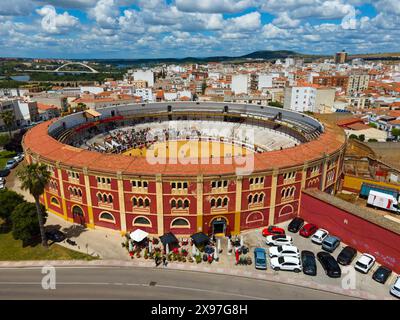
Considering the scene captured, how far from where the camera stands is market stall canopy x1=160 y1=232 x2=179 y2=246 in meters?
41.5

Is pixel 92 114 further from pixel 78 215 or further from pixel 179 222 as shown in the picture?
pixel 179 222

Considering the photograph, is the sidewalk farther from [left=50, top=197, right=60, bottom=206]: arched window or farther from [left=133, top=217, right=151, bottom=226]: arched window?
[left=50, top=197, right=60, bottom=206]: arched window

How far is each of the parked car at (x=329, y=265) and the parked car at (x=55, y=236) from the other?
3671cm

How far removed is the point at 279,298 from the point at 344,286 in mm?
8217

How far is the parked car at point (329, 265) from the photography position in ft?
119

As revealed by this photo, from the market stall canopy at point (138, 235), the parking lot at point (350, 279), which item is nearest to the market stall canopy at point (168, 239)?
the market stall canopy at point (138, 235)

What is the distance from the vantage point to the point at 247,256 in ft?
132

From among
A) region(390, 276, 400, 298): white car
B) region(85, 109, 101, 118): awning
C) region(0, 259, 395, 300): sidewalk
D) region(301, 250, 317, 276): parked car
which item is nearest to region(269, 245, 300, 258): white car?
region(301, 250, 317, 276): parked car

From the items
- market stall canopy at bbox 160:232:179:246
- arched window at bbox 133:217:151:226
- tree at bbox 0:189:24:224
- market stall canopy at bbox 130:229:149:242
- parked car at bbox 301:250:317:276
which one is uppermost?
tree at bbox 0:189:24:224

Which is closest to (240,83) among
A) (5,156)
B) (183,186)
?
(5,156)

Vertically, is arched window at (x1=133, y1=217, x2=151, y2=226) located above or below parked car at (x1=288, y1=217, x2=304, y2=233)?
above

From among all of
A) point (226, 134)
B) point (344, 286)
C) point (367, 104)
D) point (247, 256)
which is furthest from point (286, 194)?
point (367, 104)

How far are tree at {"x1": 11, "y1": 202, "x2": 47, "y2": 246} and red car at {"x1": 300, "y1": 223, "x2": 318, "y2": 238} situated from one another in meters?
38.9
